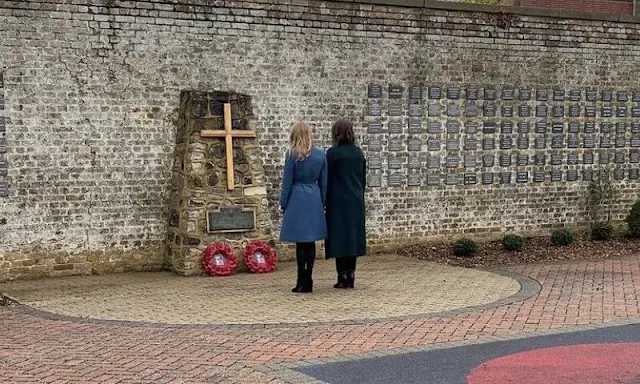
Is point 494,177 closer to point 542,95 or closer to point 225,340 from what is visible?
point 542,95

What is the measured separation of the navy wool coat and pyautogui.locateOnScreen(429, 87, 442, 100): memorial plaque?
177 inches

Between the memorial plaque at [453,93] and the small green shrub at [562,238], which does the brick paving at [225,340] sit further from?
the memorial plaque at [453,93]

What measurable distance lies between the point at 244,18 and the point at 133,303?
487cm

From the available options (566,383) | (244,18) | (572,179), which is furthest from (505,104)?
(566,383)

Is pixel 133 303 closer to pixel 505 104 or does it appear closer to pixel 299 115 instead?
pixel 299 115

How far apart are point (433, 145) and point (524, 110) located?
76.3 inches

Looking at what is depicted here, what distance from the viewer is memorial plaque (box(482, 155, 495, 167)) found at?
45.5 ft

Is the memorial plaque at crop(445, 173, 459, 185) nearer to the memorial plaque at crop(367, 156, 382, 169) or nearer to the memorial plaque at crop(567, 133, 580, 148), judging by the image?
the memorial plaque at crop(367, 156, 382, 169)

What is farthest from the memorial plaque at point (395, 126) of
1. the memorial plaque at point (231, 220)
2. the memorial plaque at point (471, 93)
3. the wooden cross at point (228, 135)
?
the memorial plaque at point (231, 220)

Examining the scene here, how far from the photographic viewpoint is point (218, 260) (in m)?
10.7

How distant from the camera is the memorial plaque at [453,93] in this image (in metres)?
13.5

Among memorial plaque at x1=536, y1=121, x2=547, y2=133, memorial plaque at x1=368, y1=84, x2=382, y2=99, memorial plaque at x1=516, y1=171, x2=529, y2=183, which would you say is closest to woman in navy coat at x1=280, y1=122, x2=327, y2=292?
memorial plaque at x1=368, y1=84, x2=382, y2=99

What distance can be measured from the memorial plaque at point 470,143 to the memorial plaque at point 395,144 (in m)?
1.28

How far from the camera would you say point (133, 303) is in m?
8.90
